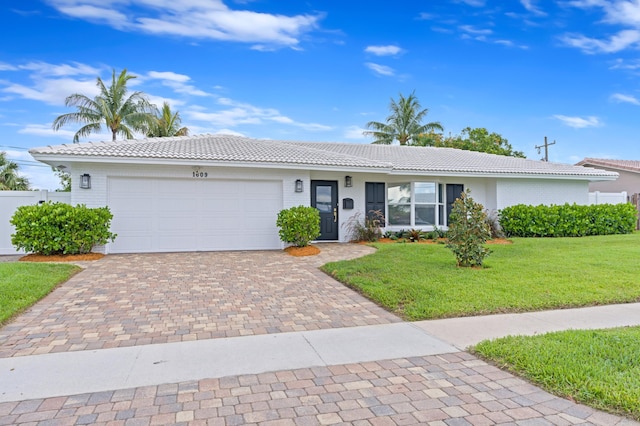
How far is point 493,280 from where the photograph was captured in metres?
7.05

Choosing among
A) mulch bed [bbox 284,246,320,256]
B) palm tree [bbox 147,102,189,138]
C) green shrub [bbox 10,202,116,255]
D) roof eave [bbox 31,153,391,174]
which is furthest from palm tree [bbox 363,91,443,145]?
green shrub [bbox 10,202,116,255]

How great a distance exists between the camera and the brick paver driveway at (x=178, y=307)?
4535 millimetres

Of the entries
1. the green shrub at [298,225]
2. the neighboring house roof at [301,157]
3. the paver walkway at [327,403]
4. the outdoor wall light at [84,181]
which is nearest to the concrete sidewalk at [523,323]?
the paver walkway at [327,403]

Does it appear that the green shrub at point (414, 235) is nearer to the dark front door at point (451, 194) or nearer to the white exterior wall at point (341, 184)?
the white exterior wall at point (341, 184)

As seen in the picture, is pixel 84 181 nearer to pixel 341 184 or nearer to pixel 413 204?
pixel 341 184

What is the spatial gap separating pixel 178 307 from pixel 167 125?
29.5 metres

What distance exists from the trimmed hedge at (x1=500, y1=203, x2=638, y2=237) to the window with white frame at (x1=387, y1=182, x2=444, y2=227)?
110 inches

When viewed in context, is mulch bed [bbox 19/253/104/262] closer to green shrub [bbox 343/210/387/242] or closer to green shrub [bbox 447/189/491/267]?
green shrub [bbox 343/210/387/242]

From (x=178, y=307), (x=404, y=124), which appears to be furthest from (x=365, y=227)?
(x=404, y=124)

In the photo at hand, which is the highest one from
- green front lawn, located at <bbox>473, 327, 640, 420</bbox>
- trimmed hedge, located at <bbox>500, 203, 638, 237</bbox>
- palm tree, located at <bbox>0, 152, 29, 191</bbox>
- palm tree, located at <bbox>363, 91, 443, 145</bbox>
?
palm tree, located at <bbox>363, 91, 443, 145</bbox>

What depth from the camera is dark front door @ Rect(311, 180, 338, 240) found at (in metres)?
13.5

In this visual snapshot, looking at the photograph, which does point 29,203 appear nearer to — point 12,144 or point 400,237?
point 400,237

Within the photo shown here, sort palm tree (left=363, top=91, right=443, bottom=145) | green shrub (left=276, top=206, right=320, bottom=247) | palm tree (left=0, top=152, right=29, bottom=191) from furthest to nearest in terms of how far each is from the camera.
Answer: palm tree (left=363, top=91, right=443, bottom=145) → palm tree (left=0, top=152, right=29, bottom=191) → green shrub (left=276, top=206, right=320, bottom=247)

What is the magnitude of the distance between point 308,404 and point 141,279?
586 cm
